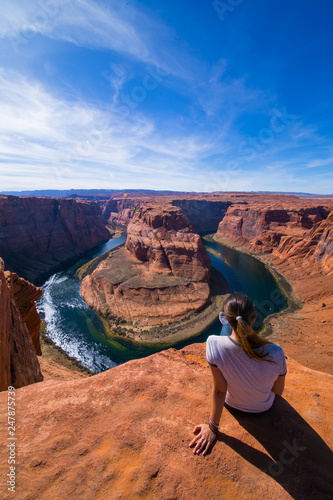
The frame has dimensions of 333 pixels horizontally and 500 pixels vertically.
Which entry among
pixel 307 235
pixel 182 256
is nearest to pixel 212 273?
pixel 182 256

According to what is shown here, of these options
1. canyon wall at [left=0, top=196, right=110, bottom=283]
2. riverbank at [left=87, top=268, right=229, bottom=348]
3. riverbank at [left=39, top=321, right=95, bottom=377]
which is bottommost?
riverbank at [left=39, top=321, right=95, bottom=377]

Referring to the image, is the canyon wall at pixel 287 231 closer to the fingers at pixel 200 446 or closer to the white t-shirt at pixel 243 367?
the white t-shirt at pixel 243 367

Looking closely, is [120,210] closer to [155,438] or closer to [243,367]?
[155,438]

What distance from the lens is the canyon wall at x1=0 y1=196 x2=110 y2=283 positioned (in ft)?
154

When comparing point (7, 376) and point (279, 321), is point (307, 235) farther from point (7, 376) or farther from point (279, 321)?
point (7, 376)

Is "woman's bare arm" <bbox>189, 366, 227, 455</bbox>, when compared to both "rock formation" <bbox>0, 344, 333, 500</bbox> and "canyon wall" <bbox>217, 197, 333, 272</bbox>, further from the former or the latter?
"canyon wall" <bbox>217, 197, 333, 272</bbox>

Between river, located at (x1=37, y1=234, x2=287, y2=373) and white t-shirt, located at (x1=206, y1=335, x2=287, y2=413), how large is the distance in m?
23.8

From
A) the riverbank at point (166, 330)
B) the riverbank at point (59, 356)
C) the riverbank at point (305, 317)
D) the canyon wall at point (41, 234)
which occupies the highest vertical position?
the canyon wall at point (41, 234)

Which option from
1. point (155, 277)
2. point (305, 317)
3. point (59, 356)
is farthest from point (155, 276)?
point (305, 317)

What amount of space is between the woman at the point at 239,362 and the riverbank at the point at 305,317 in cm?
1972

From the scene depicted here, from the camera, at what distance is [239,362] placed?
2695 mm

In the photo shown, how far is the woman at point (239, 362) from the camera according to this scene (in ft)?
8.57

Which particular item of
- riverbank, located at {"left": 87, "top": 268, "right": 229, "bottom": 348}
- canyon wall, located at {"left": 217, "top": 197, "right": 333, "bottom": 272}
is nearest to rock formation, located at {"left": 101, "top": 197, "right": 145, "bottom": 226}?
canyon wall, located at {"left": 217, "top": 197, "right": 333, "bottom": 272}

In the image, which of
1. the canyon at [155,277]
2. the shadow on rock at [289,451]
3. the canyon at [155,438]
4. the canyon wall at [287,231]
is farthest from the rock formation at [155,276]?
the shadow on rock at [289,451]
